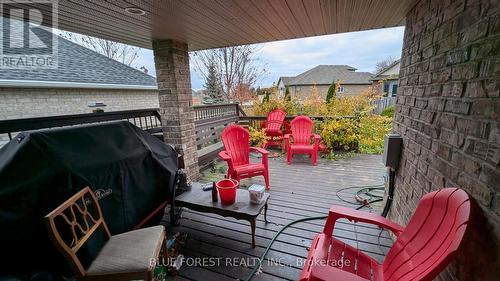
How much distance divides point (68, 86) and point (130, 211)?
204 inches

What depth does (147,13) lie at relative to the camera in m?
2.10

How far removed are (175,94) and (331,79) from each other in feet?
72.9

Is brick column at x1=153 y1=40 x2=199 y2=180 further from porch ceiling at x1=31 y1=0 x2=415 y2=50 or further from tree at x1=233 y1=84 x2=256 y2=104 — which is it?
tree at x1=233 y1=84 x2=256 y2=104

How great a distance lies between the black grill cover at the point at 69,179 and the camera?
48.4 inches

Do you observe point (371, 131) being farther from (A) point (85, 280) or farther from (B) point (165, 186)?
(A) point (85, 280)

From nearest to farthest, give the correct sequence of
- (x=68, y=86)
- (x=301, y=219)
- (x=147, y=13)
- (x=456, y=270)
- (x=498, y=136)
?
(x=498, y=136) < (x=456, y=270) < (x=147, y=13) < (x=301, y=219) < (x=68, y=86)

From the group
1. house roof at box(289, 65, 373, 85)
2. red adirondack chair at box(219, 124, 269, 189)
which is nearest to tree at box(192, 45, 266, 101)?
red adirondack chair at box(219, 124, 269, 189)

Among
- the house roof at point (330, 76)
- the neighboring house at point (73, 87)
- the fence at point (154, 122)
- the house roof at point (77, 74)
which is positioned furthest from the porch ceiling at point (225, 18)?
the house roof at point (330, 76)

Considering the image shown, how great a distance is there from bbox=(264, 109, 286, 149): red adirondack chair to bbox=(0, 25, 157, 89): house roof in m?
4.84

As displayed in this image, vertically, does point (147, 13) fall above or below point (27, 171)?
above

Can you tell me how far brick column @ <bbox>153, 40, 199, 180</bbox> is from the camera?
10.3 feet

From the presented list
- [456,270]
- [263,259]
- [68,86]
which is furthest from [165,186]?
[68,86]

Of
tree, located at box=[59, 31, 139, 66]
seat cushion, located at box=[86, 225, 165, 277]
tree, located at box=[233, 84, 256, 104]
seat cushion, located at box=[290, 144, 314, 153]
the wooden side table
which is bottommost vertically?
seat cushion, located at box=[86, 225, 165, 277]

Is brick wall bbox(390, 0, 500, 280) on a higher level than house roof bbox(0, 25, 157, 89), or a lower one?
lower
